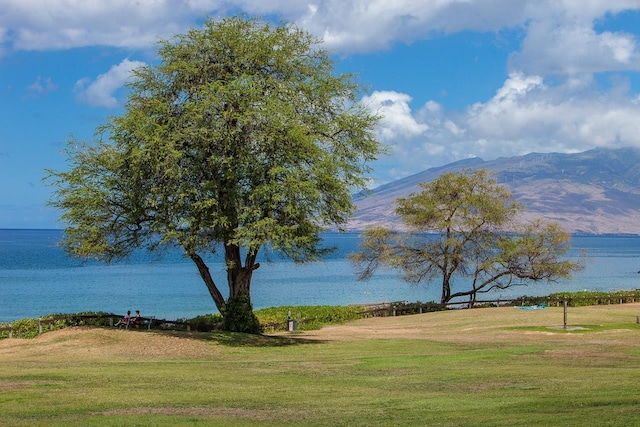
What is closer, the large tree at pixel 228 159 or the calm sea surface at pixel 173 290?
the large tree at pixel 228 159

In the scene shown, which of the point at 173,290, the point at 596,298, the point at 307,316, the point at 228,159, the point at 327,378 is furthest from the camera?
the point at 173,290

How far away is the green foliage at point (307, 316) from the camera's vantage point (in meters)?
44.1

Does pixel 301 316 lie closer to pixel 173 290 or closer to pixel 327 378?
pixel 327 378

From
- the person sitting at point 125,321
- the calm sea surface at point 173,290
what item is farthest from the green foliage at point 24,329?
the calm sea surface at point 173,290

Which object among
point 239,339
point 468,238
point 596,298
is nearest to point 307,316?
point 239,339

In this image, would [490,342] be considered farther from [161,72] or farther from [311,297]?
[311,297]

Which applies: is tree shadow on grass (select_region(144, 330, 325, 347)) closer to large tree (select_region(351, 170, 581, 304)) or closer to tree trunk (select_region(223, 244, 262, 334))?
tree trunk (select_region(223, 244, 262, 334))

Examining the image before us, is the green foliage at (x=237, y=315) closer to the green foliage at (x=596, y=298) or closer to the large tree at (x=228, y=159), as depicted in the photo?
the large tree at (x=228, y=159)

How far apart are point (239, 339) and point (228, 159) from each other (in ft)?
28.0

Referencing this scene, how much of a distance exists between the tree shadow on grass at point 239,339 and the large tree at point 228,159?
4.98ft

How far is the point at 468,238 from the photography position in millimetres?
60750

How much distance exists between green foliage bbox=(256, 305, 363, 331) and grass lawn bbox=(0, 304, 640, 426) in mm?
4041

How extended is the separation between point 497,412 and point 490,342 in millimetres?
18542

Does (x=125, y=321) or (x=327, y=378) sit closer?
(x=327, y=378)
